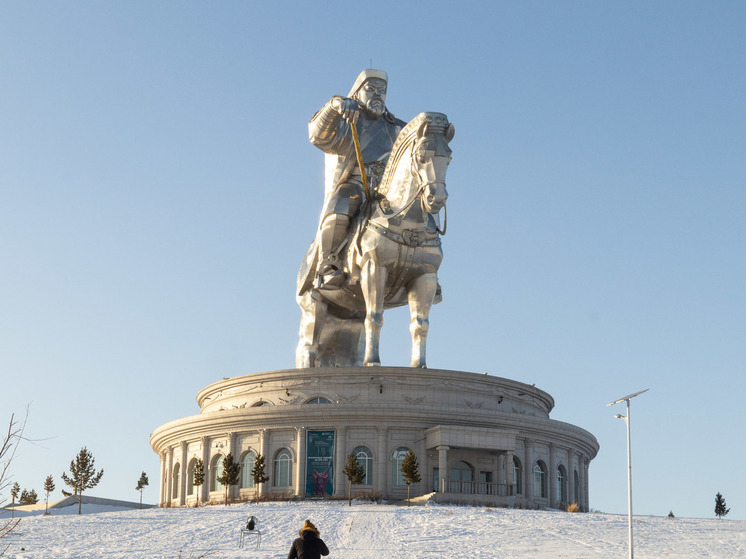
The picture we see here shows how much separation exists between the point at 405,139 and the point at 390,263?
4.71 m

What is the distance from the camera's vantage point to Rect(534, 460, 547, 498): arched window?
3756cm

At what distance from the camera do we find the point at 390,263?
1427 inches

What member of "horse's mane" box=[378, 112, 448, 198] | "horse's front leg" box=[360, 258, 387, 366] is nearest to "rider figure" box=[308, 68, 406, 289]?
"horse's front leg" box=[360, 258, 387, 366]

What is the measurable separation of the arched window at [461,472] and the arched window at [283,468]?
541cm

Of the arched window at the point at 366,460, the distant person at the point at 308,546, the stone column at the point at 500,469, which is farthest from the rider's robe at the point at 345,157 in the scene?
the distant person at the point at 308,546

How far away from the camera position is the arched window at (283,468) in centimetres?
3659

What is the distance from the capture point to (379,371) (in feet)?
121

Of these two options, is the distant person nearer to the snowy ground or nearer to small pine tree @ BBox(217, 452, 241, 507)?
the snowy ground

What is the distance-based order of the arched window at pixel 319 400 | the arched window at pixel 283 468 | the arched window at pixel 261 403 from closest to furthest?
the arched window at pixel 283 468 < the arched window at pixel 319 400 < the arched window at pixel 261 403

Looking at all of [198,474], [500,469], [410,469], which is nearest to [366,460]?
[410,469]

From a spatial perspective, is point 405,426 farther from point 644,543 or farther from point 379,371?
point 644,543

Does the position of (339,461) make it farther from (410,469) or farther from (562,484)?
(562,484)

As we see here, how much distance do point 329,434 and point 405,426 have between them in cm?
254

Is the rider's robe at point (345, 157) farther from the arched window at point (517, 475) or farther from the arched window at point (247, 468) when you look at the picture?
A: the arched window at point (517, 475)
